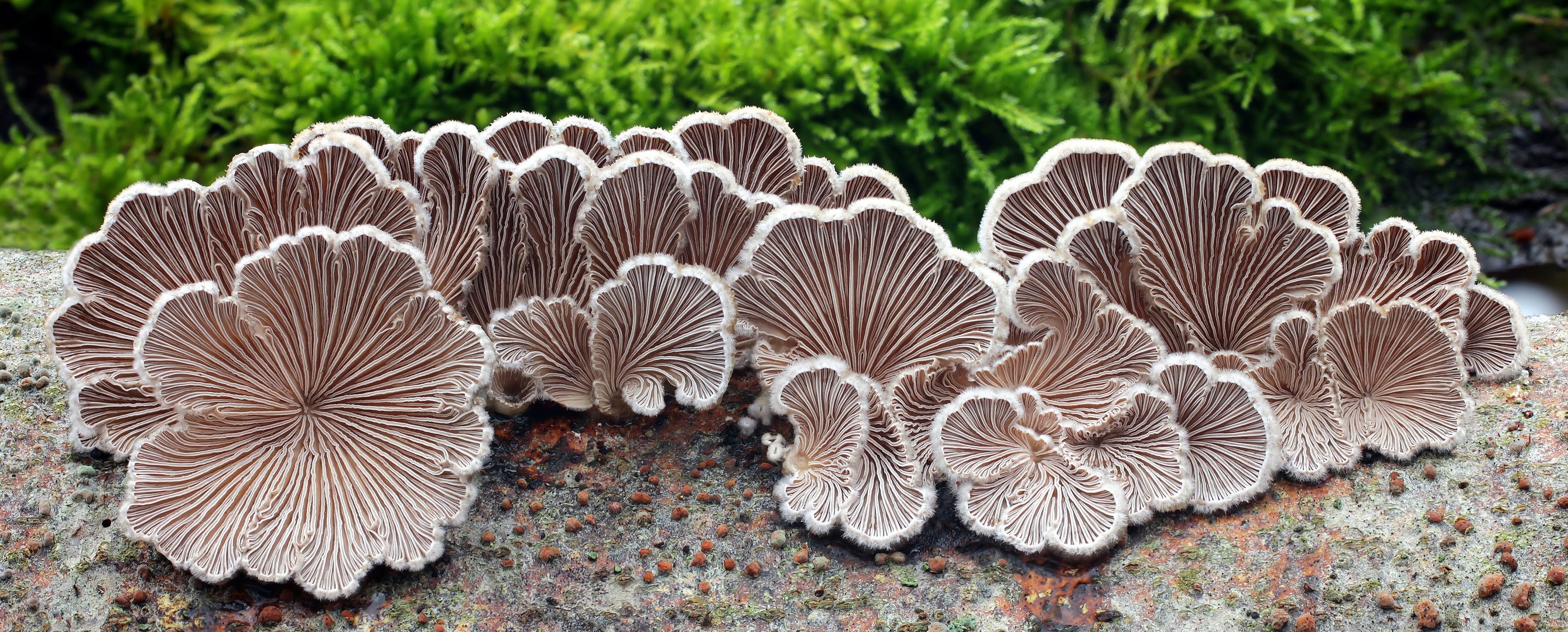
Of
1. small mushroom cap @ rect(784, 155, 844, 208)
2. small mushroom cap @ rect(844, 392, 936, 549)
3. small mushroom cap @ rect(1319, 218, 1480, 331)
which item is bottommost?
small mushroom cap @ rect(844, 392, 936, 549)

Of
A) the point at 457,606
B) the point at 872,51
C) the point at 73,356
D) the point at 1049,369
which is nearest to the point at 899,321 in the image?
the point at 1049,369

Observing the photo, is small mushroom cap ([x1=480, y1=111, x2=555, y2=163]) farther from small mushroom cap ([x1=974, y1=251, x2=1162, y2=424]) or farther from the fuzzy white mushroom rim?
small mushroom cap ([x1=974, y1=251, x2=1162, y2=424])

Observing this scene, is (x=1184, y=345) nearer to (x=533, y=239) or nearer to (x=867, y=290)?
(x=867, y=290)

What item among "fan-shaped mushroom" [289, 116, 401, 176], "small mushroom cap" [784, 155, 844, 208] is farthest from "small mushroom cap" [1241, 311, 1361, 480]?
"fan-shaped mushroom" [289, 116, 401, 176]

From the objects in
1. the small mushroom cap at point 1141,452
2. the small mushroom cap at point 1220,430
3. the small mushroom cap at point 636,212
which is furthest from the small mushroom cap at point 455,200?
the small mushroom cap at point 1220,430

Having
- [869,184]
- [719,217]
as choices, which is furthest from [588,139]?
[869,184]

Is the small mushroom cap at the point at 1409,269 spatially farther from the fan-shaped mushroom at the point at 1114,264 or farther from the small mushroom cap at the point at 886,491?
the small mushroom cap at the point at 886,491

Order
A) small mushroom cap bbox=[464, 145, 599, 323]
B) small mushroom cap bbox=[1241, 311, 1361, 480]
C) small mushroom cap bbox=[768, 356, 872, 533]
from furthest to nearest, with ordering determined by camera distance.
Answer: small mushroom cap bbox=[1241, 311, 1361, 480] < small mushroom cap bbox=[464, 145, 599, 323] < small mushroom cap bbox=[768, 356, 872, 533]
